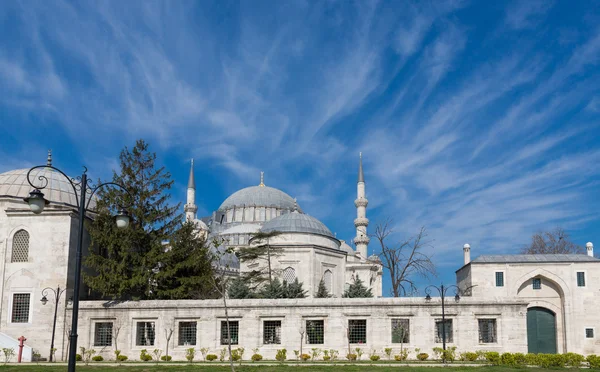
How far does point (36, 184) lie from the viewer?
34844mm

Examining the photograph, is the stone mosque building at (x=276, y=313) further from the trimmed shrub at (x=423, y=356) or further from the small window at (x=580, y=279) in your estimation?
the trimmed shrub at (x=423, y=356)

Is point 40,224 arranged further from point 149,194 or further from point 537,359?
point 537,359

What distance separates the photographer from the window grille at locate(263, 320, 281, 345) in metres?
28.1

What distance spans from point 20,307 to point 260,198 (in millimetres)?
39981

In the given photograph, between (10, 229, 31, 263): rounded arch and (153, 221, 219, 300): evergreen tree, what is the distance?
680cm

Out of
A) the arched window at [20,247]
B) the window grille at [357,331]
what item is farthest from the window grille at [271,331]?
the arched window at [20,247]

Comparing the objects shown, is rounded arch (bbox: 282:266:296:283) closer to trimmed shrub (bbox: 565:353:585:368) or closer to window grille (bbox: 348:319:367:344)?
window grille (bbox: 348:319:367:344)

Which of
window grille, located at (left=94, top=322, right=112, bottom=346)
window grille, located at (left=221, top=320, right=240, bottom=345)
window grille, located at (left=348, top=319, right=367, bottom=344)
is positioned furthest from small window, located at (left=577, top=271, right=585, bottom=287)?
window grille, located at (left=94, top=322, right=112, bottom=346)

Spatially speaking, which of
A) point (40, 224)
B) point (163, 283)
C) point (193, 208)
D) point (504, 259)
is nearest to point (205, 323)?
point (163, 283)

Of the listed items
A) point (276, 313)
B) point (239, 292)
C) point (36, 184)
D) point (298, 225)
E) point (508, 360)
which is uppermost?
point (36, 184)

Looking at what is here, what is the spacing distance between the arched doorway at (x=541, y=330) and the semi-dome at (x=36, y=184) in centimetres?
2857

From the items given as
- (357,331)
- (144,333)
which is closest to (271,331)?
(357,331)

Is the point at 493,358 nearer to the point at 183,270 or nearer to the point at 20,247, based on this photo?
the point at 183,270

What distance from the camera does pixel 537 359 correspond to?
23.3 meters
